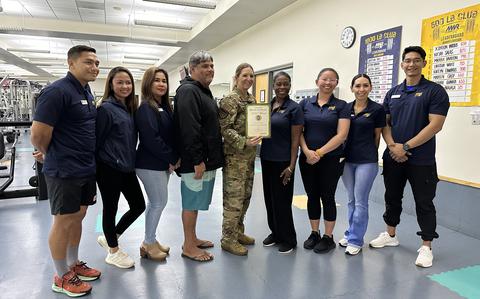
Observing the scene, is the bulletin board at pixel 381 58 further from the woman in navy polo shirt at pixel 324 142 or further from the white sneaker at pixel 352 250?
the white sneaker at pixel 352 250

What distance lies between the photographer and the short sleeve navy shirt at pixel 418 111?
2.47 meters

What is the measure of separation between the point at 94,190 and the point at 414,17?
380 cm

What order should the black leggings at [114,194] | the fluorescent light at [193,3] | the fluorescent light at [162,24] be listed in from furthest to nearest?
1. the fluorescent light at [162,24]
2. the fluorescent light at [193,3]
3. the black leggings at [114,194]

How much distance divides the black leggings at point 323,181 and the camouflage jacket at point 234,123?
1.81 feet

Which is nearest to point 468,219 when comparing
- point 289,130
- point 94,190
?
point 289,130

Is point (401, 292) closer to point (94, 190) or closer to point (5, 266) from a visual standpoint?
point (94, 190)

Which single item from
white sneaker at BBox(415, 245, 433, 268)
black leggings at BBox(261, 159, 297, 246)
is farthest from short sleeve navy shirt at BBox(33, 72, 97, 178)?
white sneaker at BBox(415, 245, 433, 268)

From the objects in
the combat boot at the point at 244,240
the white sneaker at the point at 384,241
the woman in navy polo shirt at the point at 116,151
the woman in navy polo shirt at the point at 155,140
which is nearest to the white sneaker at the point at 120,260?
the woman in navy polo shirt at the point at 116,151

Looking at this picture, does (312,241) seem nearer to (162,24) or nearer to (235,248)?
(235,248)

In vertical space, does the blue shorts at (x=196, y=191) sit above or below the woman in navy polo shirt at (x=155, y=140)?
below

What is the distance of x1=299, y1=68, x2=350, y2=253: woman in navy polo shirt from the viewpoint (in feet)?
8.39

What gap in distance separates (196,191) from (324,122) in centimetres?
Answer: 115

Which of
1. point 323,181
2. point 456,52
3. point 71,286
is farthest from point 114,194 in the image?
point 456,52

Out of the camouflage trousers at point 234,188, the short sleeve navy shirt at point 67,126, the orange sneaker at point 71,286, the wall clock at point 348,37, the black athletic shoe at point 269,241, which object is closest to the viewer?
the short sleeve navy shirt at point 67,126
